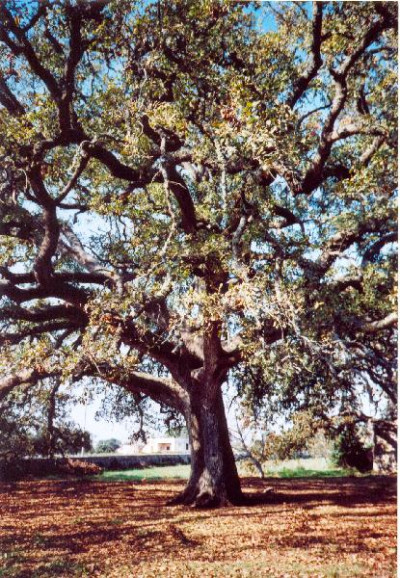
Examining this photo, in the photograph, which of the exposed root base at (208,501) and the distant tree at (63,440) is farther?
the distant tree at (63,440)

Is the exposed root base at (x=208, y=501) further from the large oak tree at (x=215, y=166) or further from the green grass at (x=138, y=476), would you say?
the green grass at (x=138, y=476)

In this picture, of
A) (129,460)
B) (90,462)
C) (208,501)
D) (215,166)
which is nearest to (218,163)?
(215,166)

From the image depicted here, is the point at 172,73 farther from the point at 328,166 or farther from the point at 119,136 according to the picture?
the point at 328,166

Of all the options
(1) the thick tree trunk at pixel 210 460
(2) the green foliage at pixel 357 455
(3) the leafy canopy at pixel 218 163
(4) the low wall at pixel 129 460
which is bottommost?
(4) the low wall at pixel 129 460

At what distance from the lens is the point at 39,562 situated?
6.55 metres

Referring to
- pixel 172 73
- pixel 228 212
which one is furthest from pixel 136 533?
pixel 172 73

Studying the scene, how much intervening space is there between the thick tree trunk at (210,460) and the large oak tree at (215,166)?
269cm

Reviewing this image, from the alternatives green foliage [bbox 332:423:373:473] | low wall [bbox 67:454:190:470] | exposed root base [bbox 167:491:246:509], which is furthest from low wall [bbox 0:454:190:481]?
green foliage [bbox 332:423:373:473]

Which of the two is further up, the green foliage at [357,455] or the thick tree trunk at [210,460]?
the thick tree trunk at [210,460]

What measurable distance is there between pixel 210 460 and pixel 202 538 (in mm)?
3863

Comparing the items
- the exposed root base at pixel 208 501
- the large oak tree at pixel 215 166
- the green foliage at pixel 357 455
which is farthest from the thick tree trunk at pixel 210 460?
the green foliage at pixel 357 455

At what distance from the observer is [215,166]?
28.0 feet

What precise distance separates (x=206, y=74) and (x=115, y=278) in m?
4.55

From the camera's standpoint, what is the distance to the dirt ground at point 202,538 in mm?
6055
